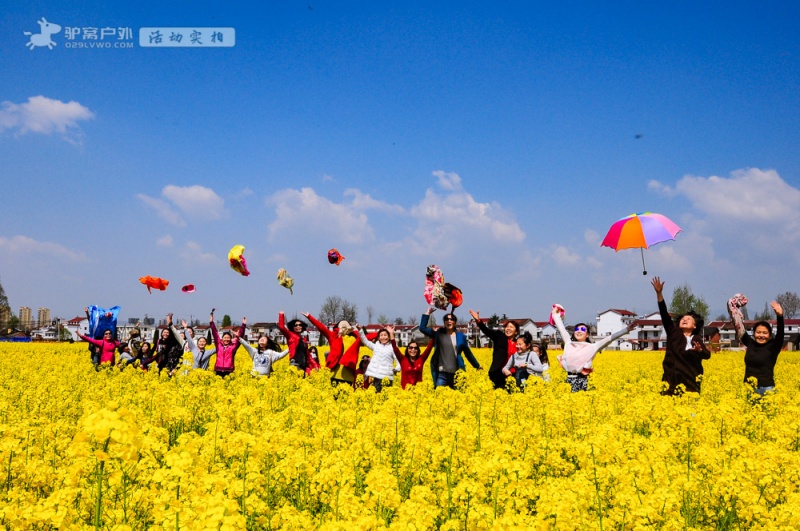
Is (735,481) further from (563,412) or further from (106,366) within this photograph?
(106,366)

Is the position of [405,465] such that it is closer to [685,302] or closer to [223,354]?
[223,354]

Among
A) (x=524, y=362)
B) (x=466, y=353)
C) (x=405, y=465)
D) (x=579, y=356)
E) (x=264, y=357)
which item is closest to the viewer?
(x=405, y=465)

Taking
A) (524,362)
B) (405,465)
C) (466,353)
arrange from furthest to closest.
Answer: (524,362)
(466,353)
(405,465)

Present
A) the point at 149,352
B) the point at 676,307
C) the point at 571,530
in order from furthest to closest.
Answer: the point at 676,307 < the point at 149,352 < the point at 571,530

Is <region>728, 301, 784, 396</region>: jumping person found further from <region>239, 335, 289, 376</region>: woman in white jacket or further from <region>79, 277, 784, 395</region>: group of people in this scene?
<region>239, 335, 289, 376</region>: woman in white jacket

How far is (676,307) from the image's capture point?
348ft

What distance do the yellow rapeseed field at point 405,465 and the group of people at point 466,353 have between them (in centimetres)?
85

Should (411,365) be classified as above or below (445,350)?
below

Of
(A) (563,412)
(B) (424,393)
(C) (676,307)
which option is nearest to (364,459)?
(A) (563,412)

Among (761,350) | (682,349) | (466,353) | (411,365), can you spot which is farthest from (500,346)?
(761,350)

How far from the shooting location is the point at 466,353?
10828 millimetres

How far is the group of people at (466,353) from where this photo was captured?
29.3ft

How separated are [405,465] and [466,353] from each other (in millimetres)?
5565

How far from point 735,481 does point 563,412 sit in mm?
2825
